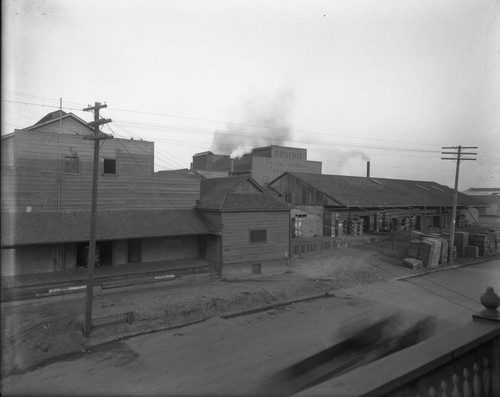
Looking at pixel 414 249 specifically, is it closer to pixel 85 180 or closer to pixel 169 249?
pixel 169 249

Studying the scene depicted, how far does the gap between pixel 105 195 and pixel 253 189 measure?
9703 millimetres

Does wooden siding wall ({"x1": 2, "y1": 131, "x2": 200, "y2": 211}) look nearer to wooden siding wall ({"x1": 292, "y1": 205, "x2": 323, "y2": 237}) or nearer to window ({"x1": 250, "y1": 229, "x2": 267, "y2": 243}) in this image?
window ({"x1": 250, "y1": 229, "x2": 267, "y2": 243})

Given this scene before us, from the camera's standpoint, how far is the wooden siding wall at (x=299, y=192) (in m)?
39.4

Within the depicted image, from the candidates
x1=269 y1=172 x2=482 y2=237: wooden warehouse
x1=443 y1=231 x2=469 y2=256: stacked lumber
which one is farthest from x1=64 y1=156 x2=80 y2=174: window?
x1=443 y1=231 x2=469 y2=256: stacked lumber

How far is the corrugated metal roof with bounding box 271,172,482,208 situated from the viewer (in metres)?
41.1

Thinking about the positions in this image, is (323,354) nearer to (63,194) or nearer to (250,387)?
(250,387)

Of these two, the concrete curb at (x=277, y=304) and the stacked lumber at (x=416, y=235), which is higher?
the stacked lumber at (x=416, y=235)

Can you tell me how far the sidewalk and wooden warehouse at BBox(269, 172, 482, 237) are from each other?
8.39m

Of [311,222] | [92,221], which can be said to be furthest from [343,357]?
[311,222]

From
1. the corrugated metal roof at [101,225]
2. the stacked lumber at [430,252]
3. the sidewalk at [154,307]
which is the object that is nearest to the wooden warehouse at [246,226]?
the sidewalk at [154,307]

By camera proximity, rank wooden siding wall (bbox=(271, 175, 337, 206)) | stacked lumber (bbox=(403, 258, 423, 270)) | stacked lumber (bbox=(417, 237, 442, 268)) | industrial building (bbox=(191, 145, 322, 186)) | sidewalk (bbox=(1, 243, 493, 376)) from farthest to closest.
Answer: industrial building (bbox=(191, 145, 322, 186))
wooden siding wall (bbox=(271, 175, 337, 206))
stacked lumber (bbox=(417, 237, 442, 268))
stacked lumber (bbox=(403, 258, 423, 270))
sidewalk (bbox=(1, 243, 493, 376))

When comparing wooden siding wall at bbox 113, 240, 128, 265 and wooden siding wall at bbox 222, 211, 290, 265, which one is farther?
wooden siding wall at bbox 222, 211, 290, 265

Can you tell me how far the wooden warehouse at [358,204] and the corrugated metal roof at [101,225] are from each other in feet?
38.2

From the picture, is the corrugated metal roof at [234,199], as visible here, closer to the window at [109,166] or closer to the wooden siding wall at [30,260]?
the window at [109,166]
